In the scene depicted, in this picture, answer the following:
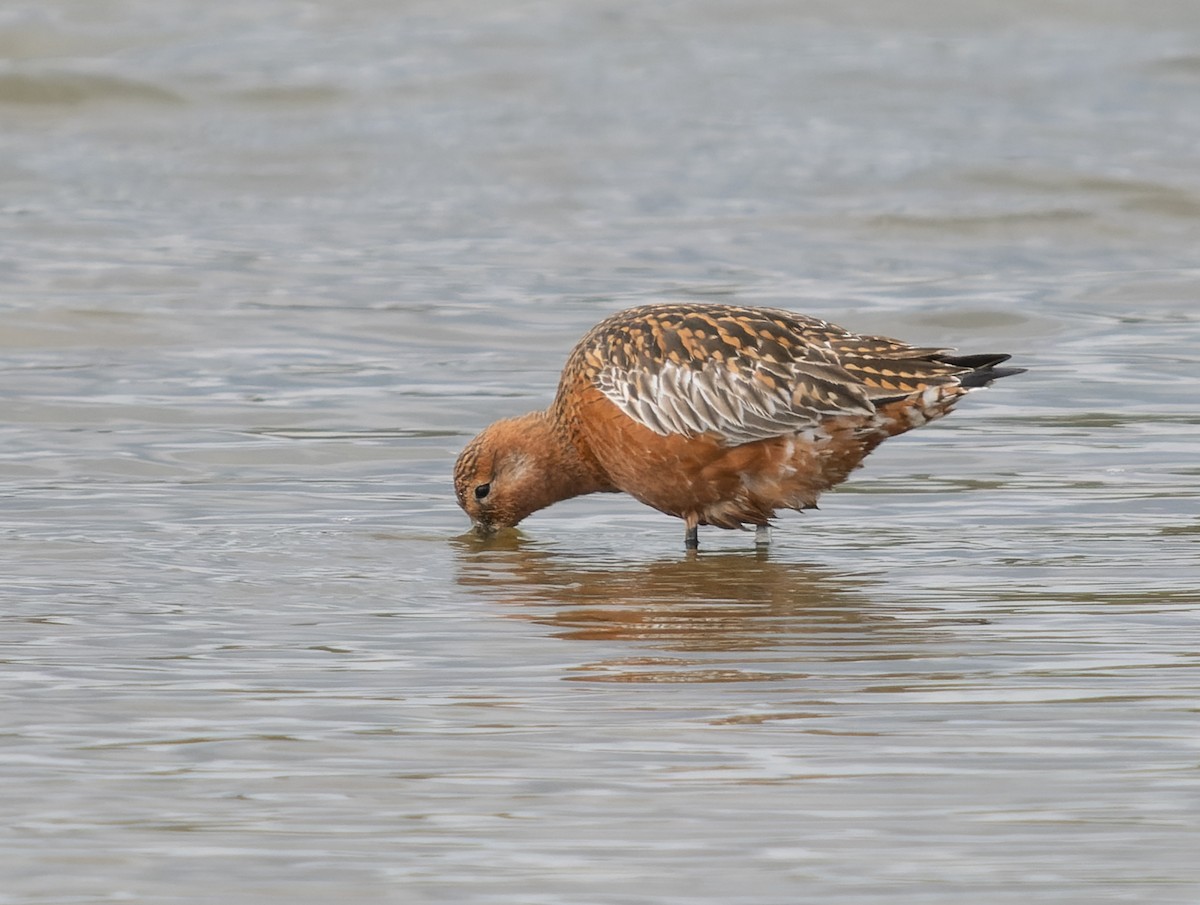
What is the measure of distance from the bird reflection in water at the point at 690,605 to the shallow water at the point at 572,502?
0.03m

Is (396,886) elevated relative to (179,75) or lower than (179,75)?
lower

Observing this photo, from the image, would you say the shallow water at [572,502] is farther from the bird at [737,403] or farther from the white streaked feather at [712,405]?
the white streaked feather at [712,405]

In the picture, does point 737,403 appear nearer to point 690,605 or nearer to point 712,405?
point 712,405

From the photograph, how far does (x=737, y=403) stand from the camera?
8531mm

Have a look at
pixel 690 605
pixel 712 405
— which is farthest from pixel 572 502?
pixel 690 605

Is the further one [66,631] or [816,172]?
[816,172]

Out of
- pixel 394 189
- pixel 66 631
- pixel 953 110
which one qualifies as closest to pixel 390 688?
pixel 66 631

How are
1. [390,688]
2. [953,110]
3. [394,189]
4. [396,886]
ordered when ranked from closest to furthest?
[396,886], [390,688], [394,189], [953,110]

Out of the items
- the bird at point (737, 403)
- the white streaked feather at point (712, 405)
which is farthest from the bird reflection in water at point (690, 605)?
the white streaked feather at point (712, 405)

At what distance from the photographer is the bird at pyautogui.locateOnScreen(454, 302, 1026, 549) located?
8305mm

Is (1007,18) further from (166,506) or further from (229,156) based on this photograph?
Answer: (166,506)

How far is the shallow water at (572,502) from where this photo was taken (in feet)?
15.8

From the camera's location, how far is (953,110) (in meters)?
21.8

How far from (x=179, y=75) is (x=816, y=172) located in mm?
6635
